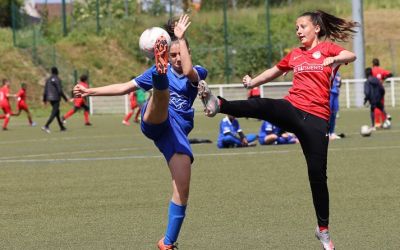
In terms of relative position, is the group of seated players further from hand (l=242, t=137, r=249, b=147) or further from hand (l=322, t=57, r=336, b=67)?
hand (l=322, t=57, r=336, b=67)

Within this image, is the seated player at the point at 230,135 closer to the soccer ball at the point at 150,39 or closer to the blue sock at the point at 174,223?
the blue sock at the point at 174,223

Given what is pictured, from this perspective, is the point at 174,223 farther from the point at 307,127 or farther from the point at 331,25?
the point at 331,25

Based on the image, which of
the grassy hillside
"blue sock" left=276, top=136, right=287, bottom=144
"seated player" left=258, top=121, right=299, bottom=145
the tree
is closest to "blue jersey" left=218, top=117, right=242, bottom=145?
"seated player" left=258, top=121, right=299, bottom=145

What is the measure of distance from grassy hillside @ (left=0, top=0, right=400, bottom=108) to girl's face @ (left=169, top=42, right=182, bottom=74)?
142ft

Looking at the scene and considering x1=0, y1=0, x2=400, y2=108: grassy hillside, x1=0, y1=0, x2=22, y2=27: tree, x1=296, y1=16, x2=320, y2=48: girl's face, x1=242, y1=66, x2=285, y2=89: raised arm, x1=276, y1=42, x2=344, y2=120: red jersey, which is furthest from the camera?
x1=0, y1=0, x2=22, y2=27: tree

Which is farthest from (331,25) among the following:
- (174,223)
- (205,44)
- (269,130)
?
(205,44)

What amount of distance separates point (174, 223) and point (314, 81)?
5.62 feet

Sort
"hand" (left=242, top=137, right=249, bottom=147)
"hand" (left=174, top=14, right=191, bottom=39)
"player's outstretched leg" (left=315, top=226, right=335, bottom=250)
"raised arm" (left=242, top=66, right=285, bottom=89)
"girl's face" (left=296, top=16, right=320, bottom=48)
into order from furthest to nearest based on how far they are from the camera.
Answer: "hand" (left=242, top=137, right=249, bottom=147) → "raised arm" (left=242, top=66, right=285, bottom=89) → "girl's face" (left=296, top=16, right=320, bottom=48) → "player's outstretched leg" (left=315, top=226, right=335, bottom=250) → "hand" (left=174, top=14, right=191, bottom=39)

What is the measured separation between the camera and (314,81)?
29.4ft

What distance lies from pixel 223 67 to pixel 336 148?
113ft

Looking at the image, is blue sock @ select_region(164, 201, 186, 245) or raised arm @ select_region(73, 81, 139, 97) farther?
raised arm @ select_region(73, 81, 139, 97)

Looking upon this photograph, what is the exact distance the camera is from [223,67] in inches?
2172

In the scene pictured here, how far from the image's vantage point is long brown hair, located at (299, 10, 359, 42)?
924 cm

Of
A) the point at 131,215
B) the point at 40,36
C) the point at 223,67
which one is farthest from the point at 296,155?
the point at 40,36
